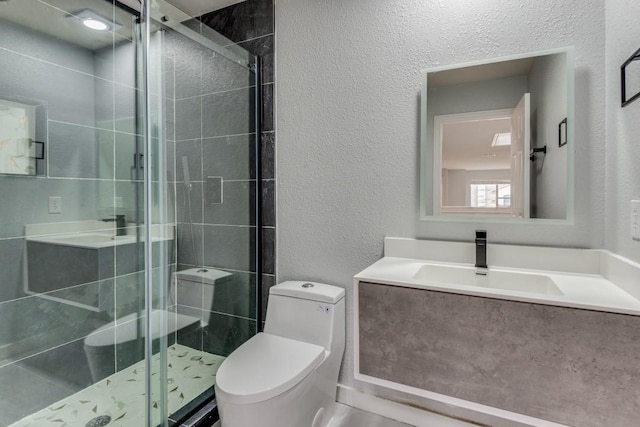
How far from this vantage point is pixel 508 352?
0.96m

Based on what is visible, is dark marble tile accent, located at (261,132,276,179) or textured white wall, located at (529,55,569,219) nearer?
textured white wall, located at (529,55,569,219)

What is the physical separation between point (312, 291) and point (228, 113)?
1112 millimetres

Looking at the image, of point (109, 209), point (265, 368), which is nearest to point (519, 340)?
point (265, 368)

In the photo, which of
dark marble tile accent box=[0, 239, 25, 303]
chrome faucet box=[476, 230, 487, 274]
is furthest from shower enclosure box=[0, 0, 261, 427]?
chrome faucet box=[476, 230, 487, 274]

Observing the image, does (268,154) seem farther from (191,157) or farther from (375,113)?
(375,113)

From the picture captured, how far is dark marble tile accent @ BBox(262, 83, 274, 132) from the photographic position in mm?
1922

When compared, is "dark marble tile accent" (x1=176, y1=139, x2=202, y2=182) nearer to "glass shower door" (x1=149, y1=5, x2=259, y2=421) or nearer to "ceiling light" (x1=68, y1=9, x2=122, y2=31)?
"glass shower door" (x1=149, y1=5, x2=259, y2=421)

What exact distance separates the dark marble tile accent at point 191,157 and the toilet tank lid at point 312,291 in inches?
29.5

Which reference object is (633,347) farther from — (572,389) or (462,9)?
(462,9)

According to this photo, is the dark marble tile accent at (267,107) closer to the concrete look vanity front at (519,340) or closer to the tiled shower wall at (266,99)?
the tiled shower wall at (266,99)

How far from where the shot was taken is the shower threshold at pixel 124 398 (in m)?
1.40

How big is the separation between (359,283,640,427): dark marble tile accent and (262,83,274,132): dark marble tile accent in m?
1.21

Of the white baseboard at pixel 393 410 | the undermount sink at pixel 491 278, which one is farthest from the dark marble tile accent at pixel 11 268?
the undermount sink at pixel 491 278

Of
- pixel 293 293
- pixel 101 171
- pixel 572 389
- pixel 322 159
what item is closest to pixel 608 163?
pixel 572 389
